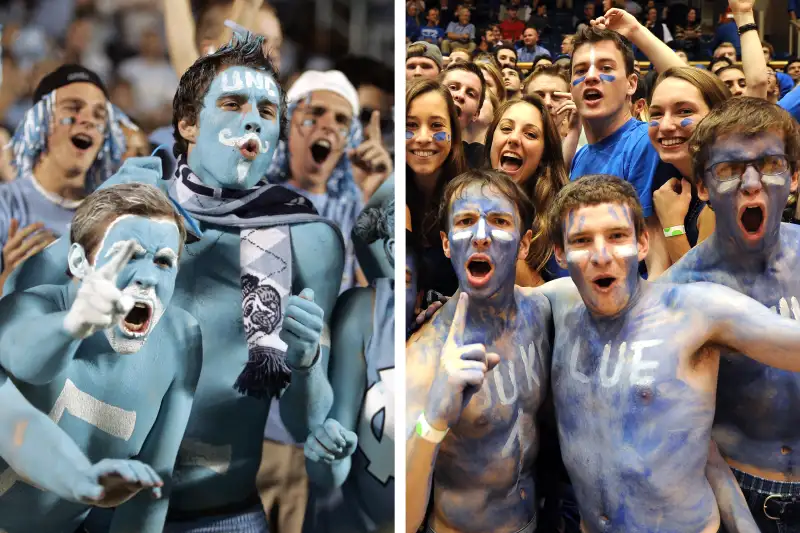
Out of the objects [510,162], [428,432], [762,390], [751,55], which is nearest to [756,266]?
[762,390]

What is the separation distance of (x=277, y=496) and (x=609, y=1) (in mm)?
1570

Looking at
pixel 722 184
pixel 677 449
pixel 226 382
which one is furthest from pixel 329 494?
pixel 722 184

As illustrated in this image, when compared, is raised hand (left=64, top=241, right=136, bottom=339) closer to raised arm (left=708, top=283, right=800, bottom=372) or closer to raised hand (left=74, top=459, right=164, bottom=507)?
raised hand (left=74, top=459, right=164, bottom=507)

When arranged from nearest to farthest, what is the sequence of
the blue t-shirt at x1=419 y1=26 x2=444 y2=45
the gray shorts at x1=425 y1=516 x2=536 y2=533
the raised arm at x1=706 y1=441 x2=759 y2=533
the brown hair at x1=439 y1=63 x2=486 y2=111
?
the raised arm at x1=706 y1=441 x2=759 y2=533 → the gray shorts at x1=425 y1=516 x2=536 y2=533 → the brown hair at x1=439 y1=63 x2=486 y2=111 → the blue t-shirt at x1=419 y1=26 x2=444 y2=45

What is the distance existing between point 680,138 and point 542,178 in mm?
352

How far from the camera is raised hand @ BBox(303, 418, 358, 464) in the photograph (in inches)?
82.6

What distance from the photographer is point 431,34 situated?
8.37 feet

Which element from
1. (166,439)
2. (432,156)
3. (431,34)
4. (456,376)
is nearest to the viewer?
(456,376)

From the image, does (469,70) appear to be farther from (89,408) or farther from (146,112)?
(89,408)

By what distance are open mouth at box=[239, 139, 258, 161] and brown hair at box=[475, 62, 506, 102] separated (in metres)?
0.70

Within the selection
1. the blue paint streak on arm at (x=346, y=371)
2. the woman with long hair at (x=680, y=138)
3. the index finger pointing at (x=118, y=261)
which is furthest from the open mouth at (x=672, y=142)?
the index finger pointing at (x=118, y=261)

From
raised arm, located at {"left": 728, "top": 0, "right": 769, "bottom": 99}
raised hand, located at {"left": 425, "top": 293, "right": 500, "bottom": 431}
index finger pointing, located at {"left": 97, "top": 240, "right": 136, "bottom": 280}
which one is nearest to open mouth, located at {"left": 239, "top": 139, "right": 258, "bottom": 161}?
index finger pointing, located at {"left": 97, "top": 240, "right": 136, "bottom": 280}

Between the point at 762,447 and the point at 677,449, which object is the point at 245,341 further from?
the point at 762,447

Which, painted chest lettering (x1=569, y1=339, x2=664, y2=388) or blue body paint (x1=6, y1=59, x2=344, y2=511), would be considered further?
blue body paint (x1=6, y1=59, x2=344, y2=511)
